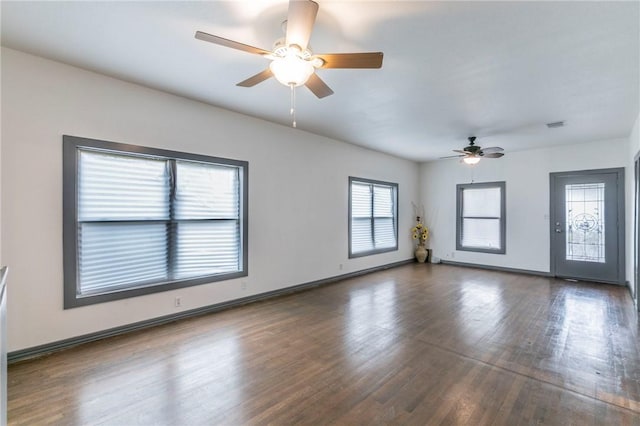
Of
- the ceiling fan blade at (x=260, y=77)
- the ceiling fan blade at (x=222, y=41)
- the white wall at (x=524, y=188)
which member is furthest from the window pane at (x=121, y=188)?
the white wall at (x=524, y=188)

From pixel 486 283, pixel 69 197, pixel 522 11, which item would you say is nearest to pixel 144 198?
pixel 69 197

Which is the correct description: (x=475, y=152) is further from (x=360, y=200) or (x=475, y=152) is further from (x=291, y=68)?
(x=291, y=68)

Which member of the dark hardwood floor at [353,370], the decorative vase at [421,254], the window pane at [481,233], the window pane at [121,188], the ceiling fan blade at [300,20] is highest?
the ceiling fan blade at [300,20]

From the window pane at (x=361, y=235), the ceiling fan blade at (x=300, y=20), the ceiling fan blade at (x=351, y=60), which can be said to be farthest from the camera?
the window pane at (x=361, y=235)

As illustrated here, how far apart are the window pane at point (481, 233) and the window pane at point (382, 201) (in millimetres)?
2087

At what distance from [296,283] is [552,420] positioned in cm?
389

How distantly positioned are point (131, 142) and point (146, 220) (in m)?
0.93

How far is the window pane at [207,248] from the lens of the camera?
4023mm

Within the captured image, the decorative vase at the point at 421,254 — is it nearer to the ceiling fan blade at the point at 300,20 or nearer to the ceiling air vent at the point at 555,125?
the ceiling air vent at the point at 555,125

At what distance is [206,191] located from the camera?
14.0 ft

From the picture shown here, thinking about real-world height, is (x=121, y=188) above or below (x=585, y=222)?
above

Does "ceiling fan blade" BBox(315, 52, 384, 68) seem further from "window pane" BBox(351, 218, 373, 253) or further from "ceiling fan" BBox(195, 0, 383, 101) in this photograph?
"window pane" BBox(351, 218, 373, 253)

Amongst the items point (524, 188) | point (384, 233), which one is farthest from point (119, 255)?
point (524, 188)

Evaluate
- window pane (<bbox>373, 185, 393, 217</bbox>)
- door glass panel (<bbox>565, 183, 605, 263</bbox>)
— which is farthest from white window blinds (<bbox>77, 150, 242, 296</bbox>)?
door glass panel (<bbox>565, 183, 605, 263</bbox>)
